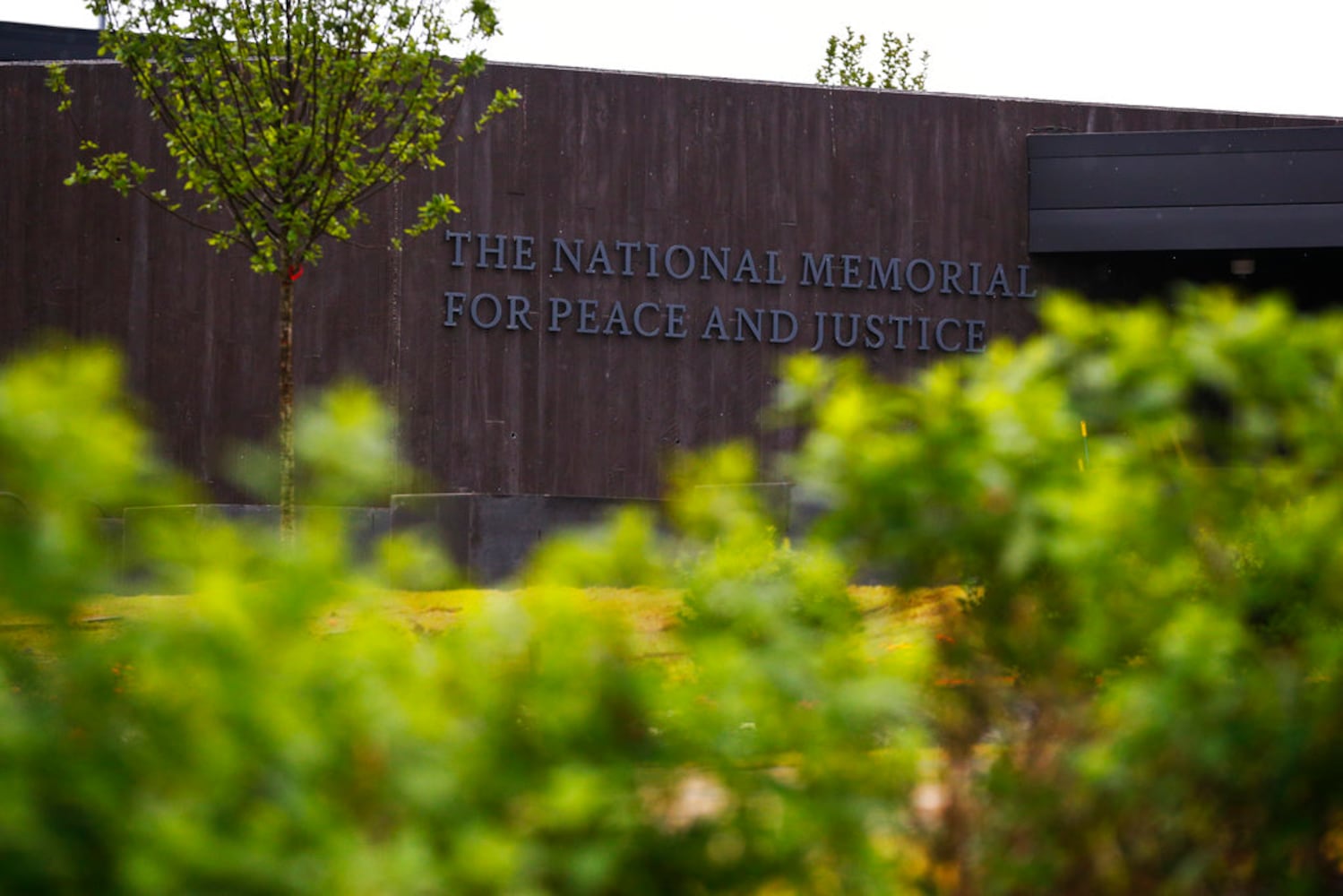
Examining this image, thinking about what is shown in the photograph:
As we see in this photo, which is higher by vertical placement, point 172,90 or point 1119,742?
point 172,90

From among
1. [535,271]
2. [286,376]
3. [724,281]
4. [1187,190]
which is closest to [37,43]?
[535,271]

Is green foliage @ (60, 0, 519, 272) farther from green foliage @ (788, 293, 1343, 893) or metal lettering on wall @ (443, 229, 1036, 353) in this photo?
green foliage @ (788, 293, 1343, 893)

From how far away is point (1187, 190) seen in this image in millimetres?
19250

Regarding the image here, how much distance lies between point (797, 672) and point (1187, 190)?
61.6 feet

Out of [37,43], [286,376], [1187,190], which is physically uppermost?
[37,43]

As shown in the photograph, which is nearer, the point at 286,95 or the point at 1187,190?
the point at 286,95

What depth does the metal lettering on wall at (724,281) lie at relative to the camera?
18062mm

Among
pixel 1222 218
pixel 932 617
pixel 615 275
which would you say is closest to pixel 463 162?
pixel 615 275

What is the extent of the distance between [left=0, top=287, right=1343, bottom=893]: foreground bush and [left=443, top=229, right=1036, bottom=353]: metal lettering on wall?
1567 centimetres

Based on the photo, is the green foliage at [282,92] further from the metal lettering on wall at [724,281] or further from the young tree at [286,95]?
the metal lettering on wall at [724,281]

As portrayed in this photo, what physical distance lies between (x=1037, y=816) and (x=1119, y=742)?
0.88 ft

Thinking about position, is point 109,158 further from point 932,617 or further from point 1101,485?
point 1101,485

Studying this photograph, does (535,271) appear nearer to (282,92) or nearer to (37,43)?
(282,92)

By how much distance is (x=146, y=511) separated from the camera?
1.82 m
